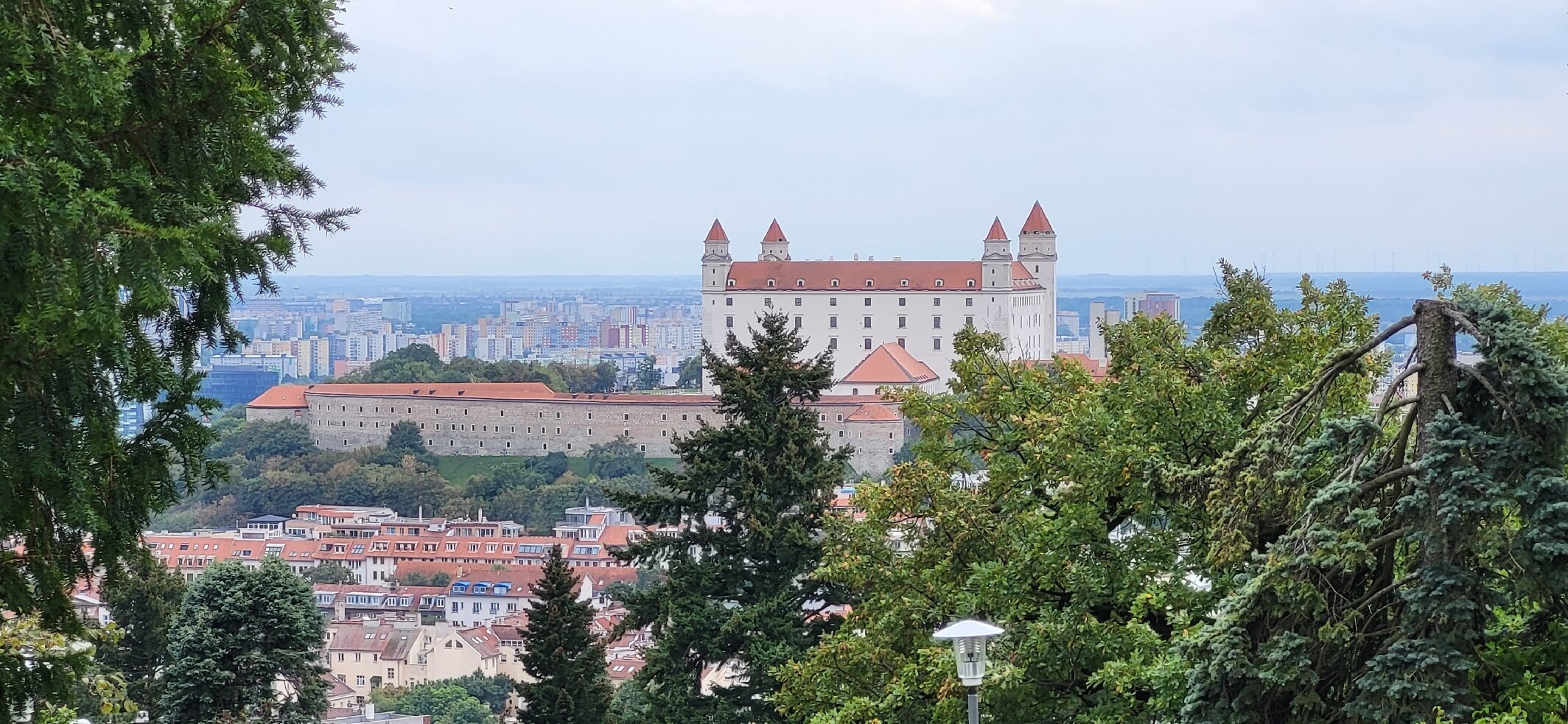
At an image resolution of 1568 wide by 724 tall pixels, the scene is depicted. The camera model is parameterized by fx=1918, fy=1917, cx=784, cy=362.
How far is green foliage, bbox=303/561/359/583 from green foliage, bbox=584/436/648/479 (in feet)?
48.9

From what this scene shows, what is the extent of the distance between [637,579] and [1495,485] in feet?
222

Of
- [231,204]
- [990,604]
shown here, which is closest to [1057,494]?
[990,604]

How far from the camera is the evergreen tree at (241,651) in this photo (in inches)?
729

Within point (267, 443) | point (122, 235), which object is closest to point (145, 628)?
point (122, 235)

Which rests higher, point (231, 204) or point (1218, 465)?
point (231, 204)

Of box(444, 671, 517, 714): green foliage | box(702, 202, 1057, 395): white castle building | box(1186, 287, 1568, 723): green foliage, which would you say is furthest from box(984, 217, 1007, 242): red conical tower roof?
box(1186, 287, 1568, 723): green foliage

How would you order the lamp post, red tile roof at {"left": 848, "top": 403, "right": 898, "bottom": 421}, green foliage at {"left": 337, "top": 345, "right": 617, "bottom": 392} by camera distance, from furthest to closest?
green foliage at {"left": 337, "top": 345, "right": 617, "bottom": 392}
red tile roof at {"left": 848, "top": 403, "right": 898, "bottom": 421}
the lamp post

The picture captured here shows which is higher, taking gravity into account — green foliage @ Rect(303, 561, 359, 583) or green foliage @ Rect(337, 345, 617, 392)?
green foliage @ Rect(337, 345, 617, 392)

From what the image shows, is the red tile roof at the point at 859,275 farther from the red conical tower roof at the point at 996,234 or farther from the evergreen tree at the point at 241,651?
the evergreen tree at the point at 241,651

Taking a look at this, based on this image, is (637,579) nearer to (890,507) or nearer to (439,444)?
(439,444)

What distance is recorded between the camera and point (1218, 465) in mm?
6426

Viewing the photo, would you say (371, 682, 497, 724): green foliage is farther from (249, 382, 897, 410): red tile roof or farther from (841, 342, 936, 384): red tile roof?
(841, 342, 936, 384): red tile roof

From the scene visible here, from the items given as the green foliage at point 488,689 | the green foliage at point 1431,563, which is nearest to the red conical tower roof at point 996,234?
the green foliage at point 488,689

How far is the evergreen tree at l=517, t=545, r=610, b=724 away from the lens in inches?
712
